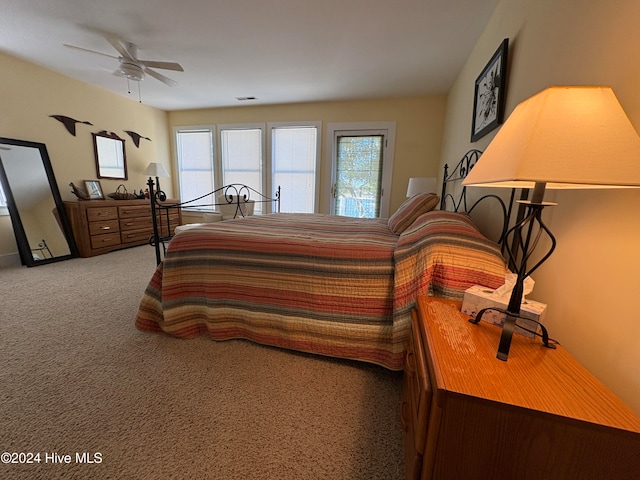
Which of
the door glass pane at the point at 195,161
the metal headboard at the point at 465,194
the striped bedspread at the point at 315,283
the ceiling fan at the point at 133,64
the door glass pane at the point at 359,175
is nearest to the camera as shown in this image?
the striped bedspread at the point at 315,283

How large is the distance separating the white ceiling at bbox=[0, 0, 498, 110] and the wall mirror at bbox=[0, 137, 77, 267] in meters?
1.13

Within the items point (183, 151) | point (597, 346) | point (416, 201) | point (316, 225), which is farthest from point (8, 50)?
point (597, 346)

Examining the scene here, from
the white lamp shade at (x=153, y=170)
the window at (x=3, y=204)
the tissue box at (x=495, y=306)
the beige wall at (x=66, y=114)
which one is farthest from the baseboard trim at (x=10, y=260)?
the tissue box at (x=495, y=306)

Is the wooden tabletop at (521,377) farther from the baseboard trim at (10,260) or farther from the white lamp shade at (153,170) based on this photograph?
the white lamp shade at (153,170)

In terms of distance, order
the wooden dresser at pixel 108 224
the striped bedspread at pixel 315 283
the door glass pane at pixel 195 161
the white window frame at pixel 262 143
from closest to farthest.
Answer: the striped bedspread at pixel 315 283
the wooden dresser at pixel 108 224
the white window frame at pixel 262 143
the door glass pane at pixel 195 161

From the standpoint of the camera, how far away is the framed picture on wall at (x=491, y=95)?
5.54ft

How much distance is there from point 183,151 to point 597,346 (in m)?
6.17

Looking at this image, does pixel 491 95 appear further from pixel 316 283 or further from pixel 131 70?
pixel 131 70

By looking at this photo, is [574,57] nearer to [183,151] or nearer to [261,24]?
[261,24]

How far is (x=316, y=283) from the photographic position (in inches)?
57.2

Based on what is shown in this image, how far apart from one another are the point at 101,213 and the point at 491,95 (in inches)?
191

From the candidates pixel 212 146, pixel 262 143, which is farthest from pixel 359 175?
pixel 212 146

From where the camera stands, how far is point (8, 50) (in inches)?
113

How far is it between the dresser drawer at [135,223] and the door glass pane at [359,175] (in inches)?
129
